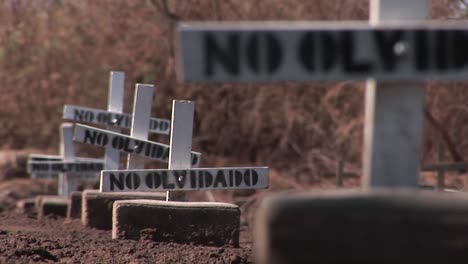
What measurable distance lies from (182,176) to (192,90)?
10117 mm

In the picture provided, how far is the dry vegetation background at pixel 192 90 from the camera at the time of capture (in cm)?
1630

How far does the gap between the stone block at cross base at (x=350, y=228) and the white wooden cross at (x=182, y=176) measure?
4.00 meters

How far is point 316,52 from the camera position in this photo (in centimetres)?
416

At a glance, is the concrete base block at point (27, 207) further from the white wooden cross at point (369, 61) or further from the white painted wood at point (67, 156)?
the white wooden cross at point (369, 61)

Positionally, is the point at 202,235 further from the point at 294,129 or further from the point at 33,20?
the point at 33,20

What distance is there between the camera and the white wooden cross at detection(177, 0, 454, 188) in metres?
4.09

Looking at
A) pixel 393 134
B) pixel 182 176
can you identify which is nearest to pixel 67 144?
pixel 182 176

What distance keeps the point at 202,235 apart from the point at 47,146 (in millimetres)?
12459

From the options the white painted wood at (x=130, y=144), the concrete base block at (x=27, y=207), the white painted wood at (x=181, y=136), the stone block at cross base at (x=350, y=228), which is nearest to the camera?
the stone block at cross base at (x=350, y=228)

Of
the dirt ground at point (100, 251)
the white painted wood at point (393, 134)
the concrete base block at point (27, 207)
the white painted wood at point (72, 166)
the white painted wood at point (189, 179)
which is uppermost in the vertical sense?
the white painted wood at point (393, 134)

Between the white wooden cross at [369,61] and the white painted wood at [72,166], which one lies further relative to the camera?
the white painted wood at [72,166]

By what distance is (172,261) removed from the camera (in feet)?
22.7

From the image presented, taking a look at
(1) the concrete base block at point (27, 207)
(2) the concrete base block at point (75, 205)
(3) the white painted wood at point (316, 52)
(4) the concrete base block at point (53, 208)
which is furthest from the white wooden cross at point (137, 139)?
(3) the white painted wood at point (316, 52)

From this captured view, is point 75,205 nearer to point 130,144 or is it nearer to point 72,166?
point 72,166
